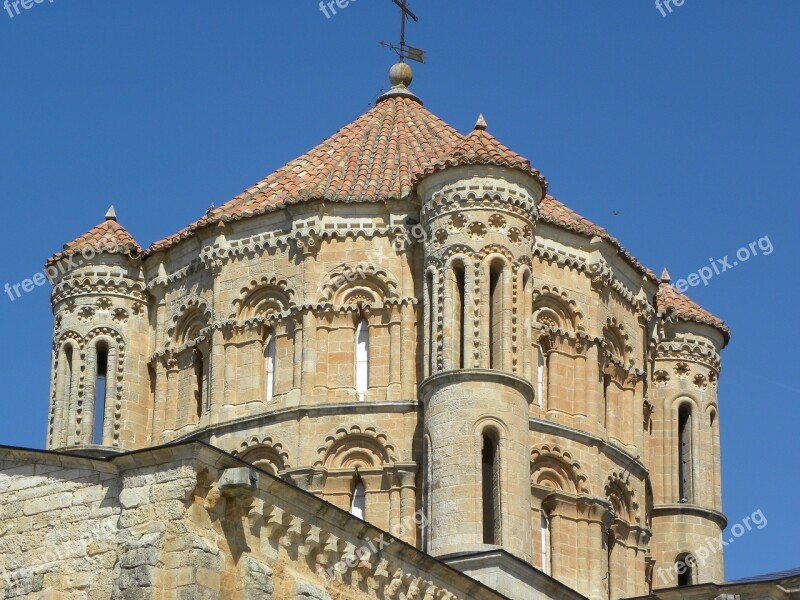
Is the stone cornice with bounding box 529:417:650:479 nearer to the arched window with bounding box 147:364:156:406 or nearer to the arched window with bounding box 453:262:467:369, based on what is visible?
the arched window with bounding box 453:262:467:369

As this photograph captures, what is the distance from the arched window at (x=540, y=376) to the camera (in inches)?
1702

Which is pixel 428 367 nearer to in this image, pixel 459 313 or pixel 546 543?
pixel 459 313

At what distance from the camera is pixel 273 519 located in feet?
100

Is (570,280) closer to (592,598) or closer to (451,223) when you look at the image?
(451,223)

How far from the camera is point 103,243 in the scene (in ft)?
151

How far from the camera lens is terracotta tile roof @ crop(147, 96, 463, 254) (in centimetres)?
4428

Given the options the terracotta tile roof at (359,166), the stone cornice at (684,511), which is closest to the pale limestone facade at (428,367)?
the stone cornice at (684,511)

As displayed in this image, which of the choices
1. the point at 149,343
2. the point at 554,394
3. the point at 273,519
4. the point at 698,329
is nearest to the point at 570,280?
the point at 554,394

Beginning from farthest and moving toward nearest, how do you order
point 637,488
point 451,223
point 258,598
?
point 637,488
point 451,223
point 258,598

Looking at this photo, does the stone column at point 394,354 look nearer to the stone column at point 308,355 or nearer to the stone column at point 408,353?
the stone column at point 408,353

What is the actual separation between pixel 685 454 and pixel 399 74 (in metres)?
10.1

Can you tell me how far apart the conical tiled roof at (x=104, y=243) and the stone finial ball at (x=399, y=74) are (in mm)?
6839

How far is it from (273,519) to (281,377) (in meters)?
12.6

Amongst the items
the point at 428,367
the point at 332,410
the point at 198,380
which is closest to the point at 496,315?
the point at 428,367
